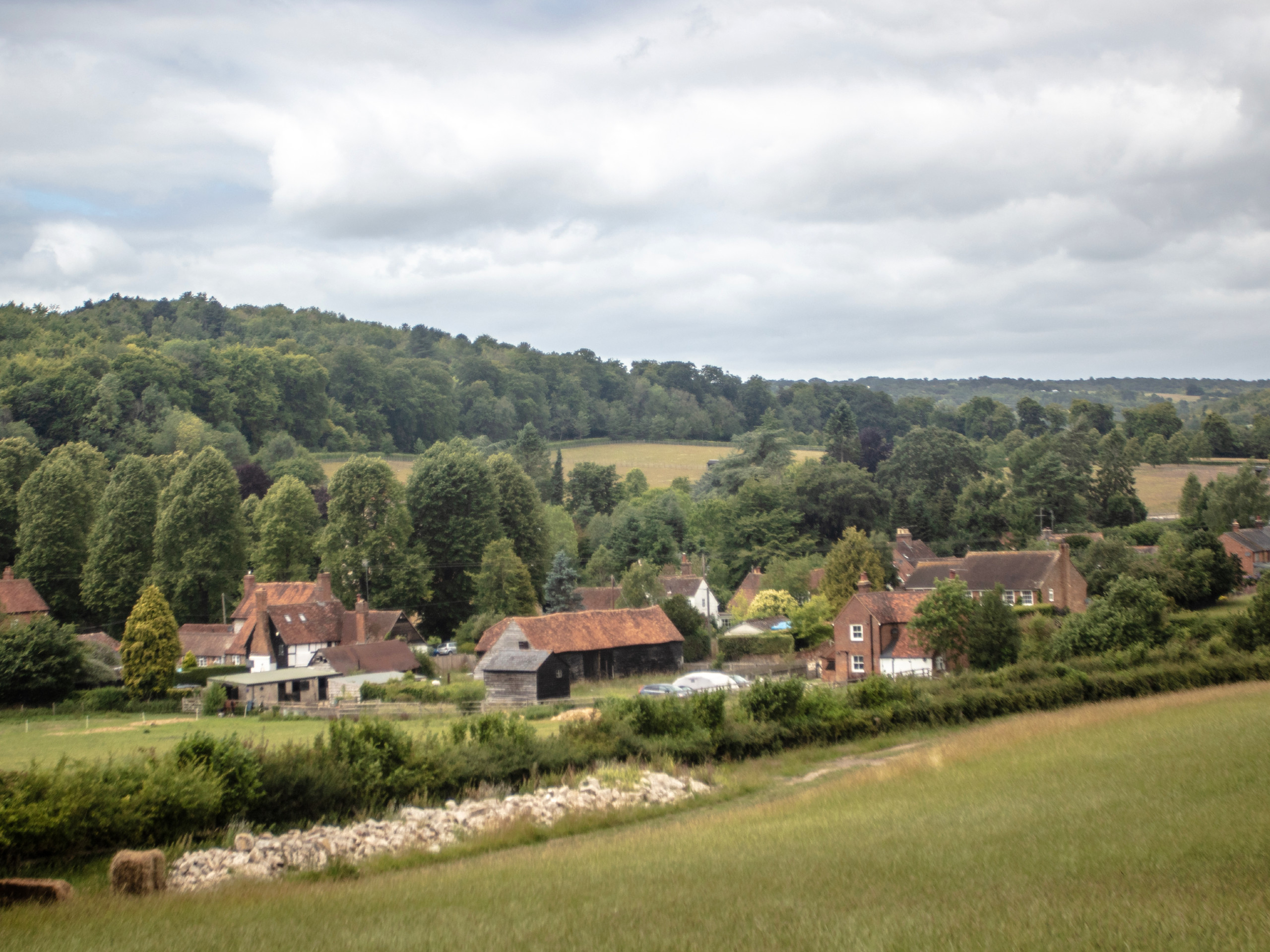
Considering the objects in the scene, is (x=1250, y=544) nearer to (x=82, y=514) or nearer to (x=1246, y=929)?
(x=1246, y=929)

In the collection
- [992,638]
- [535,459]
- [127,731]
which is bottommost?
[127,731]

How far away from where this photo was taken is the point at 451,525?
70.4m

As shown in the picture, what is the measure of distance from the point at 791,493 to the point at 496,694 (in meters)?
42.7

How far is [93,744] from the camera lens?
35.6 meters

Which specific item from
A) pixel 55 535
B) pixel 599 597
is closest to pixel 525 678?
pixel 599 597

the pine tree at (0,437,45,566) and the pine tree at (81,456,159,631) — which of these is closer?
the pine tree at (81,456,159,631)

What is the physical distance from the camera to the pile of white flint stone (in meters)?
15.4

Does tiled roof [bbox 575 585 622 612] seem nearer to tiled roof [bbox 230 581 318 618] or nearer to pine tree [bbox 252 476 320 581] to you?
tiled roof [bbox 230 581 318 618]

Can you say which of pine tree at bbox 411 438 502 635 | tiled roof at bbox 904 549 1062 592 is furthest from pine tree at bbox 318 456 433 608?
tiled roof at bbox 904 549 1062 592

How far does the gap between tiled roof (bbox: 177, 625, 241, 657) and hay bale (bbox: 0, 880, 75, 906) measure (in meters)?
50.8

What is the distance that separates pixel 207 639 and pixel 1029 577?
49.2m

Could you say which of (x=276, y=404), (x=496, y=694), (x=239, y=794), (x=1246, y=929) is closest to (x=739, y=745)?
(x=239, y=794)

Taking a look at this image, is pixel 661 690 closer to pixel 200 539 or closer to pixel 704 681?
pixel 704 681

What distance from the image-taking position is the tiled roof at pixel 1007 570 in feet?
177
